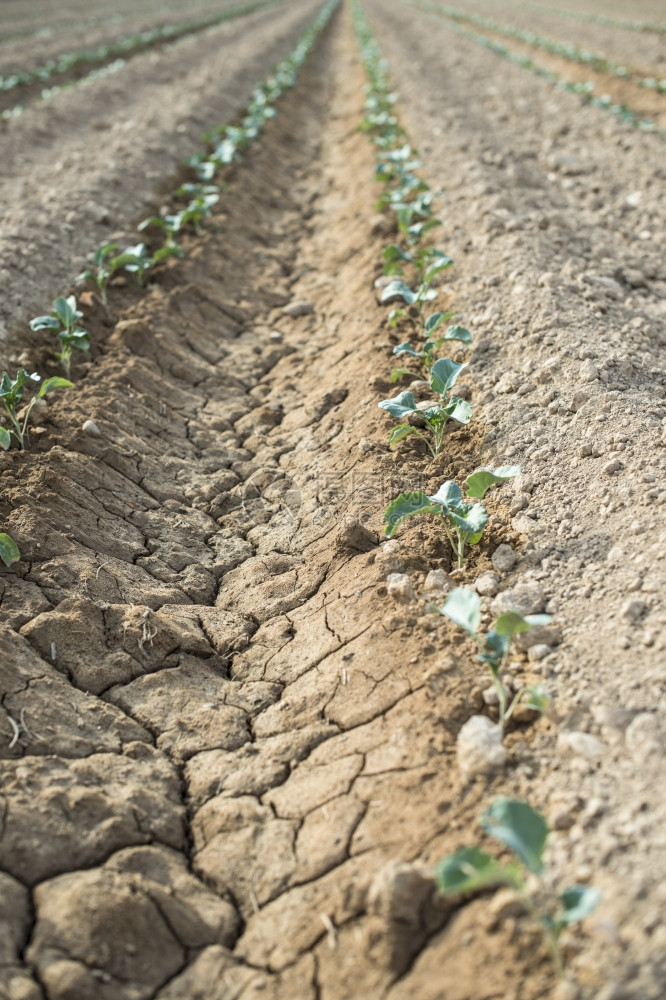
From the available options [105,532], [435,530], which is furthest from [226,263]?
[435,530]

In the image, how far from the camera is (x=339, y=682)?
2514mm

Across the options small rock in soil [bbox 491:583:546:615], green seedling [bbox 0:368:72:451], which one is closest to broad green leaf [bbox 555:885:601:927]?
small rock in soil [bbox 491:583:546:615]

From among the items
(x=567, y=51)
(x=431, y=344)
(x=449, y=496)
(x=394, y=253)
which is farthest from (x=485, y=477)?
(x=567, y=51)

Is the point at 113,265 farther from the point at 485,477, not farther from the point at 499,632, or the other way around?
the point at 499,632

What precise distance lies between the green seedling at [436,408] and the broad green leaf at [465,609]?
95 centimetres

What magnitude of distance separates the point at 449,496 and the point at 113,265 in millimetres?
3143

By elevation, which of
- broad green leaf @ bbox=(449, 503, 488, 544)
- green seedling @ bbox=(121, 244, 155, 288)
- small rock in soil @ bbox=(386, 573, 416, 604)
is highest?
green seedling @ bbox=(121, 244, 155, 288)

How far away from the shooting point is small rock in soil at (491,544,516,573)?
2713 millimetres

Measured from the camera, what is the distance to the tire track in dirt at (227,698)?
182 centimetres

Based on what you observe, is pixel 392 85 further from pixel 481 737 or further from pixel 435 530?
pixel 481 737

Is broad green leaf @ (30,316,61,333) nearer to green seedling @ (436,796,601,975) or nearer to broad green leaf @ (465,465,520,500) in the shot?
broad green leaf @ (465,465,520,500)

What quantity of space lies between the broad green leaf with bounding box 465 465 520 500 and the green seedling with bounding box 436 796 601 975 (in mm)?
1283

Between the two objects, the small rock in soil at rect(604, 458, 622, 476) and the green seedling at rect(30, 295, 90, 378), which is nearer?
the small rock in soil at rect(604, 458, 622, 476)

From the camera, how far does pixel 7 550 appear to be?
2820mm
